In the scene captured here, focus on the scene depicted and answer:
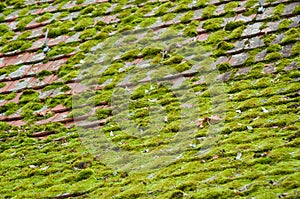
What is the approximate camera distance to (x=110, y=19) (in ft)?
21.4

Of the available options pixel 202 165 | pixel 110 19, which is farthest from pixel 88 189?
pixel 110 19

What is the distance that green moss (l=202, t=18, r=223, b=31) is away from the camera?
5.84 metres

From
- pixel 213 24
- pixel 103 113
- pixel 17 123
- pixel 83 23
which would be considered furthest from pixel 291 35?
pixel 17 123

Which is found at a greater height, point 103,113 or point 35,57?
point 35,57

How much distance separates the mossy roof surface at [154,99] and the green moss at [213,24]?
0.01 meters

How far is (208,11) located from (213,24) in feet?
Result: 0.90

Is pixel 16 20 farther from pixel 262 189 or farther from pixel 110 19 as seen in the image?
pixel 262 189

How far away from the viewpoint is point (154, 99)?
5.20m

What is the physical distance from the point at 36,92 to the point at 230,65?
1978mm

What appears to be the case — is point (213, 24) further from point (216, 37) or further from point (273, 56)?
point (273, 56)

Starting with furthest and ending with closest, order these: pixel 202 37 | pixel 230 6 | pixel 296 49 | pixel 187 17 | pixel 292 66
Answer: pixel 187 17 < pixel 230 6 < pixel 202 37 < pixel 296 49 < pixel 292 66

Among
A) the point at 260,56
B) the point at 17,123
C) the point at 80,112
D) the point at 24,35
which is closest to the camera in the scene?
the point at 260,56

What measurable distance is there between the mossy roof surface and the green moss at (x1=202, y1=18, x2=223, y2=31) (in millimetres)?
10

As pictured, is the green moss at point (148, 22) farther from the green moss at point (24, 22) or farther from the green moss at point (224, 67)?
the green moss at point (24, 22)
